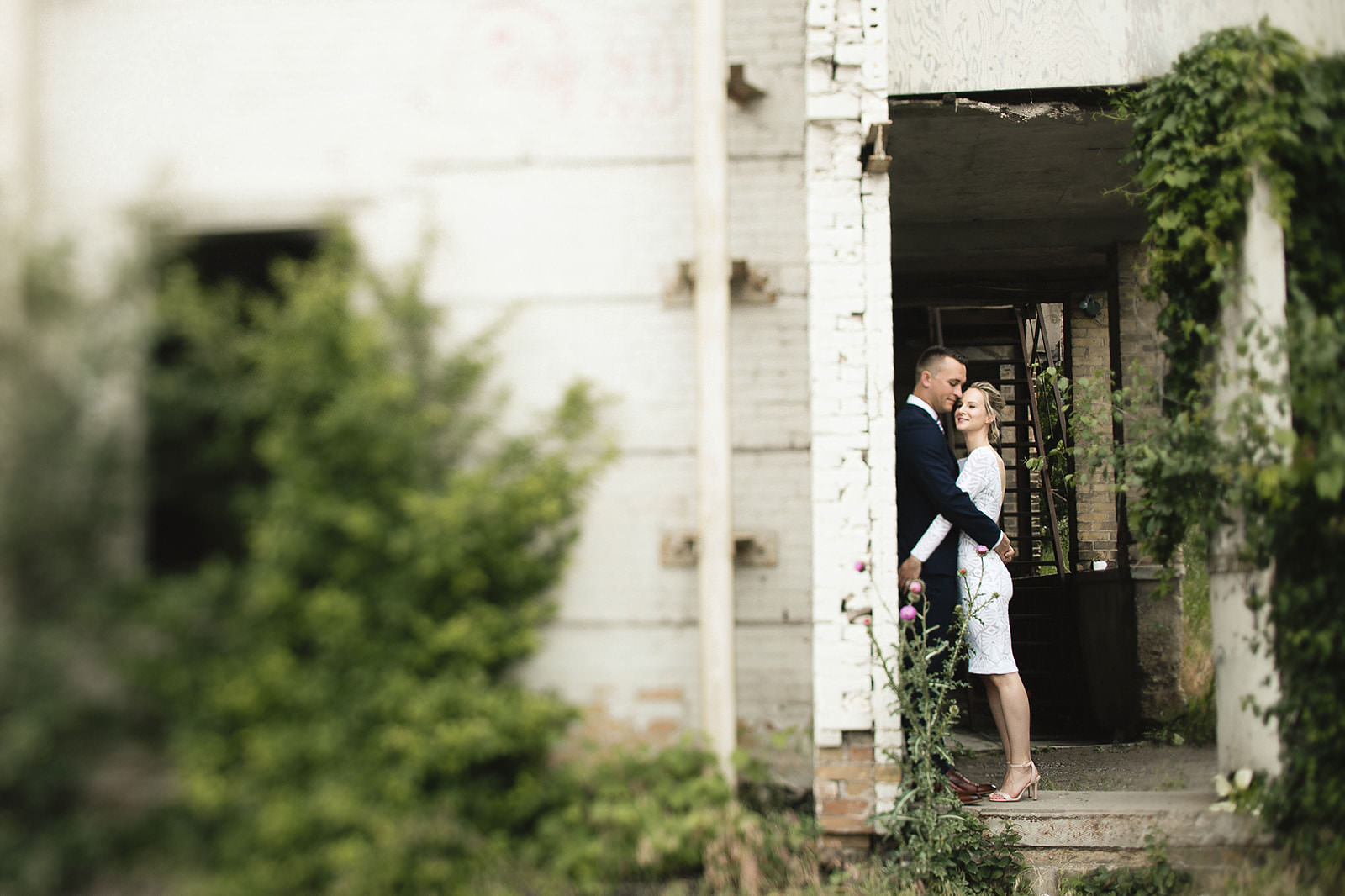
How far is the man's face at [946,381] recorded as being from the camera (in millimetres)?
5047

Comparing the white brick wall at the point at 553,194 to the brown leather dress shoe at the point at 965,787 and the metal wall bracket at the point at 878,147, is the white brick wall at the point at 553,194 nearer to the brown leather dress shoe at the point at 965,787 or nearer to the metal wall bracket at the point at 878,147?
the metal wall bracket at the point at 878,147

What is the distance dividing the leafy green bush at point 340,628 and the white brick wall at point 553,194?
1.31 ft

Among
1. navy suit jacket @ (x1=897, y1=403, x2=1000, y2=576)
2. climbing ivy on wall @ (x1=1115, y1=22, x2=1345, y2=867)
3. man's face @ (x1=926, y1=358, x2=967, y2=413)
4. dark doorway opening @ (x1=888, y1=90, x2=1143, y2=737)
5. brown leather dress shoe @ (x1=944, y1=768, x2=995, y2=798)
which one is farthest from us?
dark doorway opening @ (x1=888, y1=90, x2=1143, y2=737)

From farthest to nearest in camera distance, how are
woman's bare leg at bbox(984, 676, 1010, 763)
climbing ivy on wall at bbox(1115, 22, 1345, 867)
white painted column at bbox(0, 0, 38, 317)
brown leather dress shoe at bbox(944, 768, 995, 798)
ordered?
woman's bare leg at bbox(984, 676, 1010, 763) < brown leather dress shoe at bbox(944, 768, 995, 798) < white painted column at bbox(0, 0, 38, 317) < climbing ivy on wall at bbox(1115, 22, 1345, 867)

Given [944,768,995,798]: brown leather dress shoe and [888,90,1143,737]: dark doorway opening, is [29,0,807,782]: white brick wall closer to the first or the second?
[944,768,995,798]: brown leather dress shoe

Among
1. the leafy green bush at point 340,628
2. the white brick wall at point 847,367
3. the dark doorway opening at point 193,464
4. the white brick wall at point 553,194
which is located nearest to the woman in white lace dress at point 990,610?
the white brick wall at point 847,367

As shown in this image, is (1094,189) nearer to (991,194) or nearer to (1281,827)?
(991,194)

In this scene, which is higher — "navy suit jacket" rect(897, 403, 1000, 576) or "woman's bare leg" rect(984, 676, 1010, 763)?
"navy suit jacket" rect(897, 403, 1000, 576)

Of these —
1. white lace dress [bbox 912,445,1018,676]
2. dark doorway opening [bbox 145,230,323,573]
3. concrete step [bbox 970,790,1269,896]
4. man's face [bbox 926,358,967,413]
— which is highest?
man's face [bbox 926,358,967,413]

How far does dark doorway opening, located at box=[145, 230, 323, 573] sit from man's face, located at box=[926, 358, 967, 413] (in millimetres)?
3339

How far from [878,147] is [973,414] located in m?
1.62

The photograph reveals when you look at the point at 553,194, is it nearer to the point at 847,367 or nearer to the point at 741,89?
the point at 741,89

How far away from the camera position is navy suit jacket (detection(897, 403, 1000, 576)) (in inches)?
186

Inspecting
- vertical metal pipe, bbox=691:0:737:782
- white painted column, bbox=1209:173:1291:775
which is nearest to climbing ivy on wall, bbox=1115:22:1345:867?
white painted column, bbox=1209:173:1291:775
